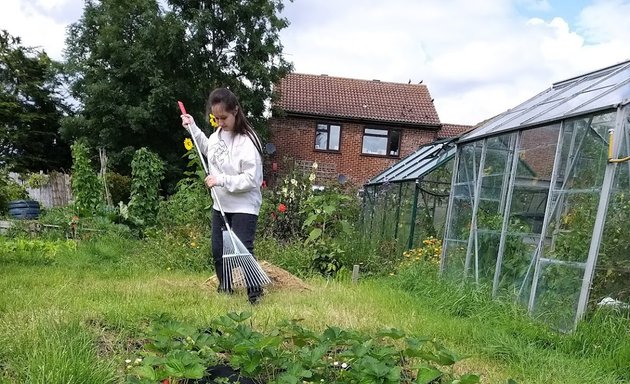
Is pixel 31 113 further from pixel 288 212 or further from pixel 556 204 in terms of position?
pixel 556 204

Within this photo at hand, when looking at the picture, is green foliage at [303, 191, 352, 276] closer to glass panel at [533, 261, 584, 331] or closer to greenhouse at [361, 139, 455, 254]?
greenhouse at [361, 139, 455, 254]

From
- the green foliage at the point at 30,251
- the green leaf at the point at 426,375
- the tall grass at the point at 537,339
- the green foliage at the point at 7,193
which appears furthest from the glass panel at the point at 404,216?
the green foliage at the point at 7,193

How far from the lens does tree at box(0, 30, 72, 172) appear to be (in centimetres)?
2034

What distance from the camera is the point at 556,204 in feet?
11.2

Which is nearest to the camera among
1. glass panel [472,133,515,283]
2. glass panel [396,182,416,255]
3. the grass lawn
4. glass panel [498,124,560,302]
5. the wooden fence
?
the grass lawn

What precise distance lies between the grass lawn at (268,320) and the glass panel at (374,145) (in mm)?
13847

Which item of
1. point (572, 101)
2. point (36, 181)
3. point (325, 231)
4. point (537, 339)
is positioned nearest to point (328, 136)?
point (36, 181)

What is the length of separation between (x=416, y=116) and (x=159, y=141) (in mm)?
9714

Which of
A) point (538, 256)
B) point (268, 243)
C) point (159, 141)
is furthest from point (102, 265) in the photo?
point (159, 141)

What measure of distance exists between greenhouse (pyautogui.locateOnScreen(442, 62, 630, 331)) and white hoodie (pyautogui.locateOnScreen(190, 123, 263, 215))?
2157mm

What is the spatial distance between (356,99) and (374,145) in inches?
92.4

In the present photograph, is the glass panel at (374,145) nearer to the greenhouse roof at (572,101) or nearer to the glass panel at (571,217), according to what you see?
the greenhouse roof at (572,101)

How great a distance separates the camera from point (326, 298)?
3.61m

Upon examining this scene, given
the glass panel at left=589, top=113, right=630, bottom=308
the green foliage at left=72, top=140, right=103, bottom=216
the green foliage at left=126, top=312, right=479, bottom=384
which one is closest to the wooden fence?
the green foliage at left=72, top=140, right=103, bottom=216
